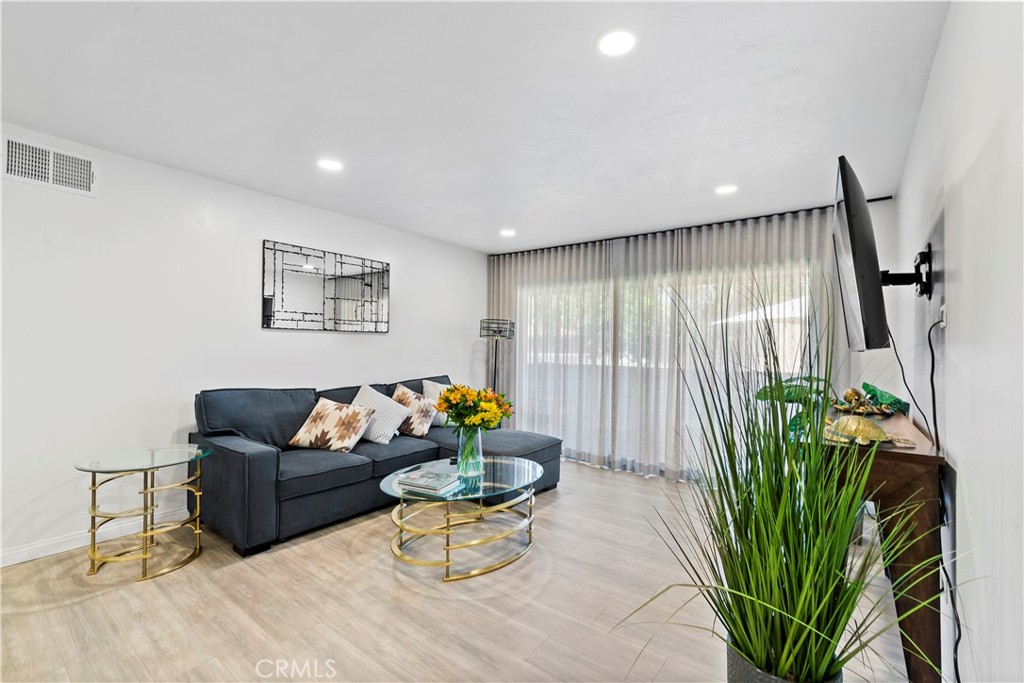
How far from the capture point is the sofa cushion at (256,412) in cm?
322

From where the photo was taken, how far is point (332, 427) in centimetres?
364

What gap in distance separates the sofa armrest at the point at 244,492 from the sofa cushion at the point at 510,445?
1.40 meters

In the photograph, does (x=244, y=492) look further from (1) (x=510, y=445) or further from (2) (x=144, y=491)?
(1) (x=510, y=445)

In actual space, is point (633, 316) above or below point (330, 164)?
below

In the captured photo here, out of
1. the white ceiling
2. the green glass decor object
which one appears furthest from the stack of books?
the green glass decor object

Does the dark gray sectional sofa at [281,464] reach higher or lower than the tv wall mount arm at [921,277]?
lower

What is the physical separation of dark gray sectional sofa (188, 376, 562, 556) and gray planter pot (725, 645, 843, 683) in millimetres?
2608

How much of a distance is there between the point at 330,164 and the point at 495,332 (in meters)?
2.80

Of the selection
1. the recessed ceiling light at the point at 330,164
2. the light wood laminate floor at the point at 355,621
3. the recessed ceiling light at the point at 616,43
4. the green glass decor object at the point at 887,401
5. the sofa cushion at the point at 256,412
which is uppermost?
the recessed ceiling light at the point at 330,164

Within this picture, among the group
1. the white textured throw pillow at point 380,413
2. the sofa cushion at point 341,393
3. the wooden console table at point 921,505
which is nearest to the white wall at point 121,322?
the sofa cushion at point 341,393

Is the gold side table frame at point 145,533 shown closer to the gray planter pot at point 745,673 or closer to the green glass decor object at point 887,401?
the gray planter pot at point 745,673

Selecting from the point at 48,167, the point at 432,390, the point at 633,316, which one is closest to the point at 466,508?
the point at 432,390

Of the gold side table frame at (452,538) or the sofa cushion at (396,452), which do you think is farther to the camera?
the sofa cushion at (396,452)

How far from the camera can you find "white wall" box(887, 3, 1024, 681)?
1020 millimetres
